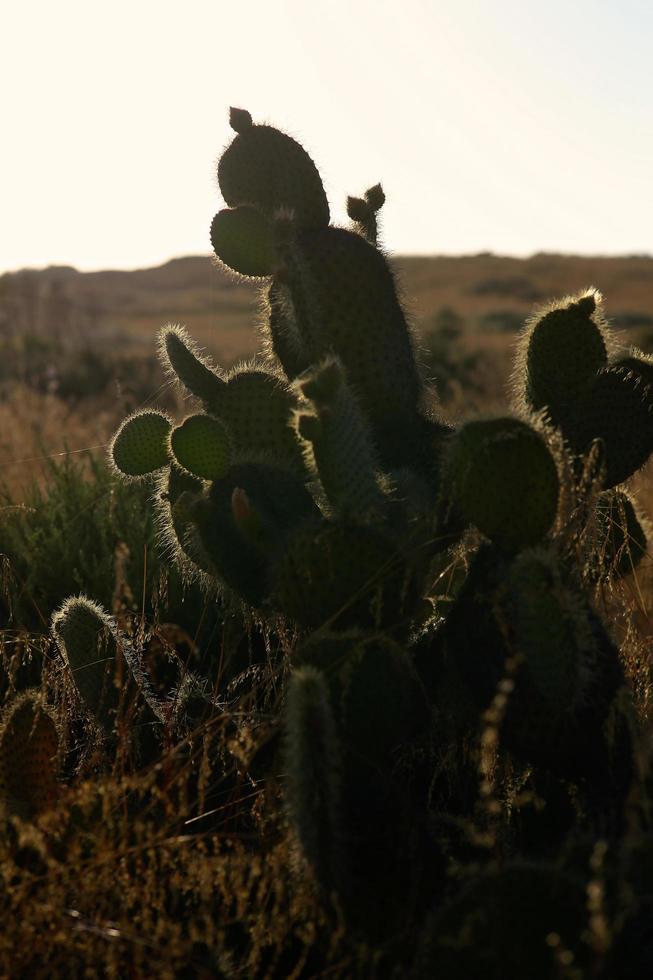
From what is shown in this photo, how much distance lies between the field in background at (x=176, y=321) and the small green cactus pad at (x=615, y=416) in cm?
29

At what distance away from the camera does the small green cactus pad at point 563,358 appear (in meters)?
2.97

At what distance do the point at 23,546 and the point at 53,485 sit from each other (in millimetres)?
891

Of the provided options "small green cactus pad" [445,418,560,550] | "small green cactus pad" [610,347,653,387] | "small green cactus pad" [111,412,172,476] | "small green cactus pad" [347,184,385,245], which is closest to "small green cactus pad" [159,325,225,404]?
"small green cactus pad" [111,412,172,476]

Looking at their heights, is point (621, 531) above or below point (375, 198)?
below

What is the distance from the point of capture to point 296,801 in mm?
1960

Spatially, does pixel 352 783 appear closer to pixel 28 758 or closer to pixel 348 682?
pixel 348 682

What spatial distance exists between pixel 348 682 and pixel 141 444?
3.72 ft

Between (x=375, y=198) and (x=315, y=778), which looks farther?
(x=375, y=198)

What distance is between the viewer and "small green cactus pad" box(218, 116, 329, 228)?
3023 millimetres

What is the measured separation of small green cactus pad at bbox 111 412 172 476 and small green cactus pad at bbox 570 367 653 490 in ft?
3.83

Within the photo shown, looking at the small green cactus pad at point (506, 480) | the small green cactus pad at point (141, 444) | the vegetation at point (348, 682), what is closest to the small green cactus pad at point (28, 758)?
the vegetation at point (348, 682)

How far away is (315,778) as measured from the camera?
1.94 meters

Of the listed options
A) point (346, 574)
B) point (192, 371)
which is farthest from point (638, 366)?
point (192, 371)

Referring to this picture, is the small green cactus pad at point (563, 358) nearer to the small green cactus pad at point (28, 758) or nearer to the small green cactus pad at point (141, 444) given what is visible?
the small green cactus pad at point (141, 444)
